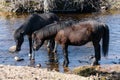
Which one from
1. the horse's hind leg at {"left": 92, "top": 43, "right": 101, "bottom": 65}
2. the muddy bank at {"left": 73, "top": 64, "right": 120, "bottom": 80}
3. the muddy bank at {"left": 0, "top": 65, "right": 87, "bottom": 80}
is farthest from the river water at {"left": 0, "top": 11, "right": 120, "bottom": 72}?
the muddy bank at {"left": 0, "top": 65, "right": 87, "bottom": 80}

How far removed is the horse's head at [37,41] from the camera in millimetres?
13570

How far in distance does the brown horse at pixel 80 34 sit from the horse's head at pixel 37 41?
347mm

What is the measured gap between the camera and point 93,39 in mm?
12953

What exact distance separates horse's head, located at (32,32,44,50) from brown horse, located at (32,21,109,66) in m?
0.35

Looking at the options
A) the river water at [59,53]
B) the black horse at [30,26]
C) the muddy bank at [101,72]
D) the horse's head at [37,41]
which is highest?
the black horse at [30,26]

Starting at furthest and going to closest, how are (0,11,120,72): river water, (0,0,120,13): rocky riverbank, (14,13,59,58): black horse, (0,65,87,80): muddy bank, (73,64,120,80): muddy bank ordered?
1. (0,0,120,13): rocky riverbank
2. (14,13,59,58): black horse
3. (0,11,120,72): river water
4. (73,64,120,80): muddy bank
5. (0,65,87,80): muddy bank

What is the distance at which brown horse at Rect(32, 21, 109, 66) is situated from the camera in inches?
505

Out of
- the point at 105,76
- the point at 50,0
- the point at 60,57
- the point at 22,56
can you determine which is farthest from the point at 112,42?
the point at 50,0

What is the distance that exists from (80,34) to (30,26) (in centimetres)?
246

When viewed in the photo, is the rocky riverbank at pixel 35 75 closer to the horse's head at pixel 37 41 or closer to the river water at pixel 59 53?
the river water at pixel 59 53

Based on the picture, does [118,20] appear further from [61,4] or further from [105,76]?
[105,76]

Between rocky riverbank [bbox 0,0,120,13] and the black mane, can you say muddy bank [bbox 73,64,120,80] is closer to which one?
the black mane

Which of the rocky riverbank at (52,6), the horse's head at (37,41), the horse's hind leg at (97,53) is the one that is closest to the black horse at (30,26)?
the horse's head at (37,41)

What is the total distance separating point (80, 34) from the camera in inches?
512
